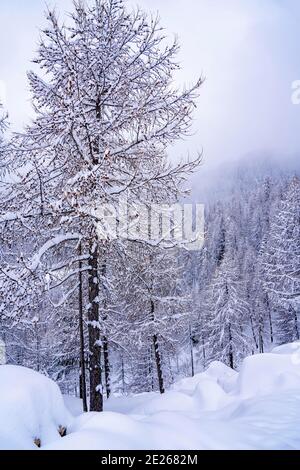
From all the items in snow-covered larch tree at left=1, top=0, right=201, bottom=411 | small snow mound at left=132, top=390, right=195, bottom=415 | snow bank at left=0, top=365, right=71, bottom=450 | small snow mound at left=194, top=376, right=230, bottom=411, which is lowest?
small snow mound at left=132, top=390, right=195, bottom=415

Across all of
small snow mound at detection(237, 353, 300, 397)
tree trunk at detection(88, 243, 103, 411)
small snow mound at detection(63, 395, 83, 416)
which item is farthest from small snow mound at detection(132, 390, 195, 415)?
small snow mound at detection(63, 395, 83, 416)

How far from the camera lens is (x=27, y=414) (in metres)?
3.39

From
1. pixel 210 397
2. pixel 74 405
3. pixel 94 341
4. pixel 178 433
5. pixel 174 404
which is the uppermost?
pixel 178 433

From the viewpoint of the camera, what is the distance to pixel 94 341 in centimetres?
762

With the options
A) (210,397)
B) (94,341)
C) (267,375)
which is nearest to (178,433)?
(94,341)

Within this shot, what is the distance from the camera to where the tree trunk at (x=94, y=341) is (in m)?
7.61

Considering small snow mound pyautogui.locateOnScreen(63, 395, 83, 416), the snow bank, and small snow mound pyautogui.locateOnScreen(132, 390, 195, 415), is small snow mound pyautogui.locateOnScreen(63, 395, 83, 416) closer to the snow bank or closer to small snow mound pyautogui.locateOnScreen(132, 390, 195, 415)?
small snow mound pyautogui.locateOnScreen(132, 390, 195, 415)

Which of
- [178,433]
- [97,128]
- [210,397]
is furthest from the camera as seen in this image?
[210,397]

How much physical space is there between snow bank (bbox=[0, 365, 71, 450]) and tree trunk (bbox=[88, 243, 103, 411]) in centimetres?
344

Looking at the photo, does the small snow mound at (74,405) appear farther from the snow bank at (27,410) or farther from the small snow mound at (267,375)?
the snow bank at (27,410)

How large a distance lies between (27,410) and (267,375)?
596cm

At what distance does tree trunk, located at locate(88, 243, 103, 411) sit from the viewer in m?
7.61

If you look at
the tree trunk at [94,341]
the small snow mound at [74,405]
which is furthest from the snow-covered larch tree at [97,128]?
the small snow mound at [74,405]

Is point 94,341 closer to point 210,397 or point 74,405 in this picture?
point 210,397
